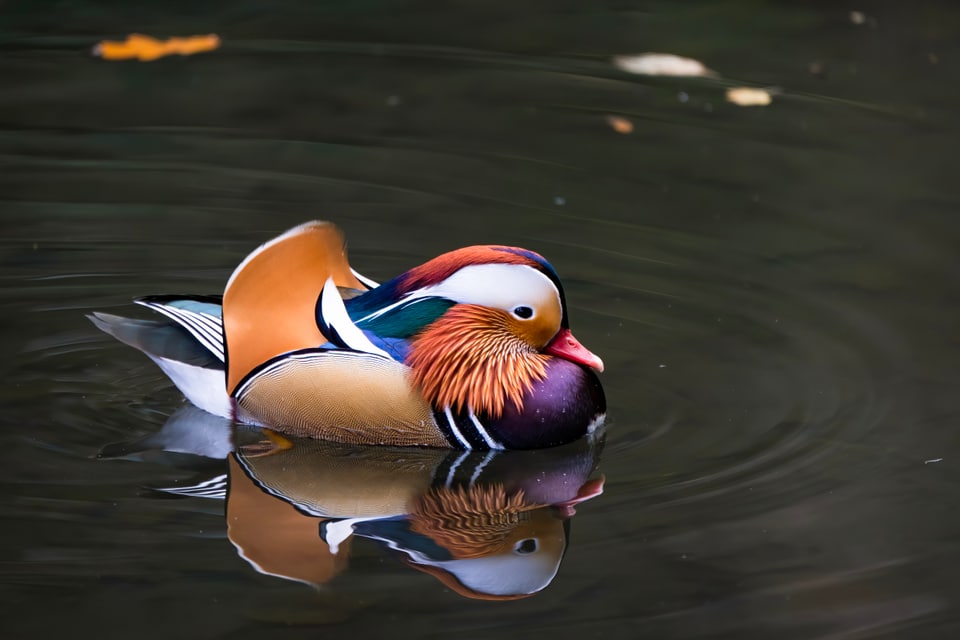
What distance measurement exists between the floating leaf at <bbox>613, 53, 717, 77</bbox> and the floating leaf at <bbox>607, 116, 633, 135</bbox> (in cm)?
91

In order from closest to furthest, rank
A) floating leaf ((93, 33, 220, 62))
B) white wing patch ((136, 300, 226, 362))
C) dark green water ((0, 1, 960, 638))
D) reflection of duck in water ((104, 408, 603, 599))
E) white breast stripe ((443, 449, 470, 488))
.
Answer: dark green water ((0, 1, 960, 638))
reflection of duck in water ((104, 408, 603, 599))
white breast stripe ((443, 449, 470, 488))
white wing patch ((136, 300, 226, 362))
floating leaf ((93, 33, 220, 62))

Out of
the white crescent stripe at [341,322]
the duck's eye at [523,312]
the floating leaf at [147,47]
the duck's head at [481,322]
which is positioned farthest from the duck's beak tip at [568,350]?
the floating leaf at [147,47]

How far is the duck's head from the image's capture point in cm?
556

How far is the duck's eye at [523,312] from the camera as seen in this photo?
224 inches

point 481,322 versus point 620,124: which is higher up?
point 481,322

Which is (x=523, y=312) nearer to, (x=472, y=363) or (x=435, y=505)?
(x=472, y=363)

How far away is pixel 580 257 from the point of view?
286 inches

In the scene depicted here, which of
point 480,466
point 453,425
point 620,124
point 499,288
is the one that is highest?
point 499,288

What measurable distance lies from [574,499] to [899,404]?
57.2 inches

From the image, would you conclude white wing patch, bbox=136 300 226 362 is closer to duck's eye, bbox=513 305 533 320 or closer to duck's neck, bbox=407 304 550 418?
duck's neck, bbox=407 304 550 418

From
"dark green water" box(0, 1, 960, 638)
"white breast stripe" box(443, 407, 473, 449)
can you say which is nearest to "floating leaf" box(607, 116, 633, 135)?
"dark green water" box(0, 1, 960, 638)

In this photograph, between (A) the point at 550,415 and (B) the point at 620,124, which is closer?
(A) the point at 550,415

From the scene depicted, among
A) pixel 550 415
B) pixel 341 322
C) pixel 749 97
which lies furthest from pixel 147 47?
pixel 550 415

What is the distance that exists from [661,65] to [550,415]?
4.84m
